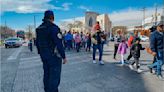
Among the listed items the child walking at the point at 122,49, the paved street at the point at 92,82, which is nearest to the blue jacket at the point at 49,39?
the paved street at the point at 92,82

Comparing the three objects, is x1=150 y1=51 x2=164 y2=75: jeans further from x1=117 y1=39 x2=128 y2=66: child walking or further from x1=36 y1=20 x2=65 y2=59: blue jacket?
x1=36 y1=20 x2=65 y2=59: blue jacket

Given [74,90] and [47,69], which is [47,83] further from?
[74,90]

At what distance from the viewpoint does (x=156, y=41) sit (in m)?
7.91

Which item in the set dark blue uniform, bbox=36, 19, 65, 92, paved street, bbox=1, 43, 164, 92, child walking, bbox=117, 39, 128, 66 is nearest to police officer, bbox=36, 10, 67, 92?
dark blue uniform, bbox=36, 19, 65, 92

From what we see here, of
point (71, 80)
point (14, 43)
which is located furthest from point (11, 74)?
point (14, 43)

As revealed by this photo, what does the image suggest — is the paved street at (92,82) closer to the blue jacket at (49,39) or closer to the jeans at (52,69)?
the jeans at (52,69)

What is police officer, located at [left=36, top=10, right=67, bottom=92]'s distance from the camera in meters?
→ 5.37

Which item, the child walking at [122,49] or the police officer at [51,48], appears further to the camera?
the child walking at [122,49]

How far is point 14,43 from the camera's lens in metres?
33.6

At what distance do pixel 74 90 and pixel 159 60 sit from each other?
9.81 ft

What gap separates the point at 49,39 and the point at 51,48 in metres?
0.19

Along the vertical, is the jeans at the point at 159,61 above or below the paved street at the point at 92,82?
above

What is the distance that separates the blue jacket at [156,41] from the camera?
789 centimetres

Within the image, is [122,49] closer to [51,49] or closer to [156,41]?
[156,41]
